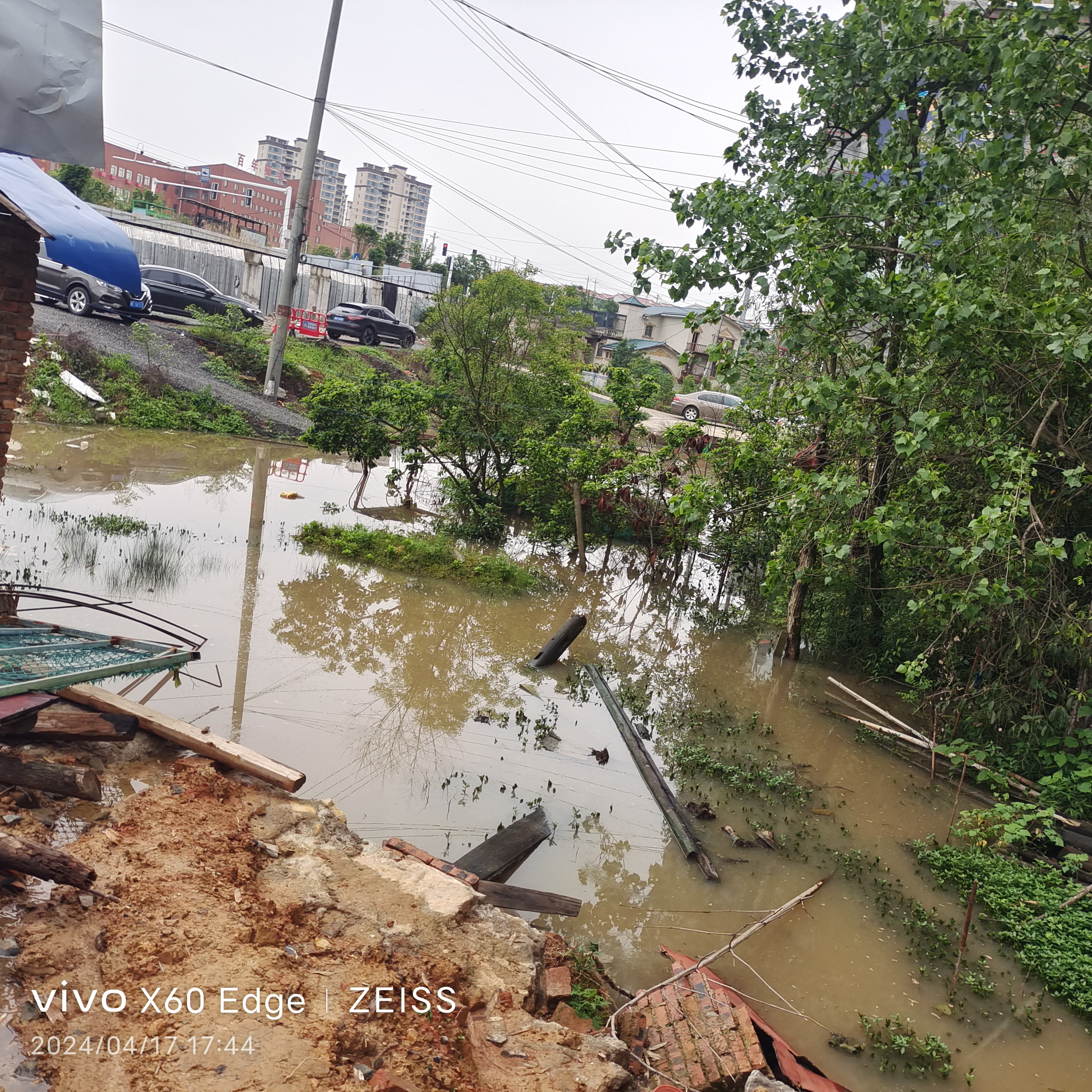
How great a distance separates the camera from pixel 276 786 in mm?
5664

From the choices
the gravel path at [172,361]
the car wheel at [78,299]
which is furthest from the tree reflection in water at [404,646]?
the car wheel at [78,299]

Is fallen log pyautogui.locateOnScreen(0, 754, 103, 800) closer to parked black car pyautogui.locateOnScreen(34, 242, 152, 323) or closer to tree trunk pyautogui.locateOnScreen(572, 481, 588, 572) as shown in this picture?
tree trunk pyautogui.locateOnScreen(572, 481, 588, 572)

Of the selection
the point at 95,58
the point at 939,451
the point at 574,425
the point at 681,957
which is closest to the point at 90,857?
the point at 681,957

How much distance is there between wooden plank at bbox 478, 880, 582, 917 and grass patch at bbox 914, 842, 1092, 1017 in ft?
10.6

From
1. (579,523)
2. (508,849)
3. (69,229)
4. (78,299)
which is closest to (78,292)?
(78,299)

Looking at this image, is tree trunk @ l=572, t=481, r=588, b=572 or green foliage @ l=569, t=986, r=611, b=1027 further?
tree trunk @ l=572, t=481, r=588, b=572

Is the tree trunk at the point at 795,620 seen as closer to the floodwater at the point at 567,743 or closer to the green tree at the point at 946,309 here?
the floodwater at the point at 567,743

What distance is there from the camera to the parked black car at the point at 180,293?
24641 millimetres

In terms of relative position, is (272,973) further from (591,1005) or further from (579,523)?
(579,523)

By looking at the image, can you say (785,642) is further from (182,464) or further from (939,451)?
(182,464)

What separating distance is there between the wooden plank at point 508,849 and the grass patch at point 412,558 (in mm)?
6136

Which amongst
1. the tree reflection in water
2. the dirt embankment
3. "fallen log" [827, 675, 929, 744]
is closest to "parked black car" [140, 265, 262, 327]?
the tree reflection in water

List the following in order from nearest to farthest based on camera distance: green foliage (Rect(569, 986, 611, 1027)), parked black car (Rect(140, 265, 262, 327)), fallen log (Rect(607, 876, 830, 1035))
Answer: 1. green foliage (Rect(569, 986, 611, 1027))
2. fallen log (Rect(607, 876, 830, 1035))
3. parked black car (Rect(140, 265, 262, 327))

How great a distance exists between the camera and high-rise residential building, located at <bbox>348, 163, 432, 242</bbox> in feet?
470
